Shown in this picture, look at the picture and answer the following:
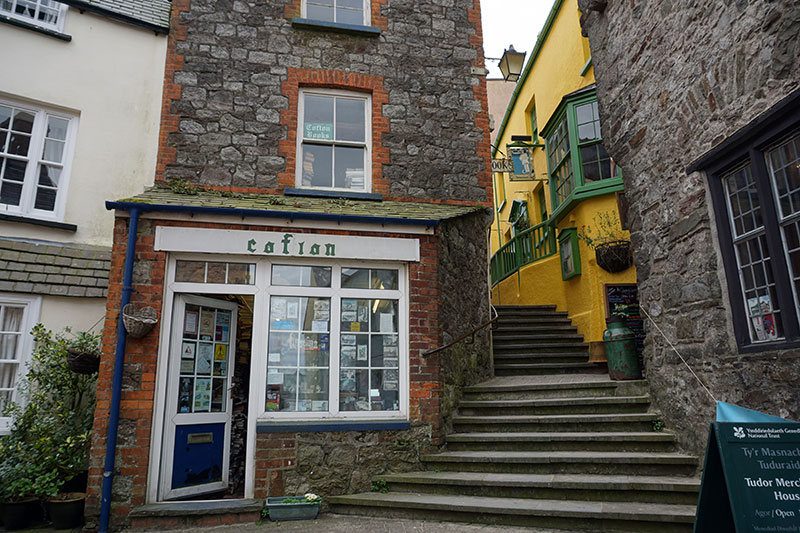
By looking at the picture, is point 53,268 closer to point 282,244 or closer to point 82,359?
point 82,359

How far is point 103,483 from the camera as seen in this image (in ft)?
17.4

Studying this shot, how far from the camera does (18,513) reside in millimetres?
5398

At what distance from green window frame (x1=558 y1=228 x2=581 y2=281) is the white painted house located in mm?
7014

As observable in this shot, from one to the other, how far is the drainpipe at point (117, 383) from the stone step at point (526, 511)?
7.27 feet

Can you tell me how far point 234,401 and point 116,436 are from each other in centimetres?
177

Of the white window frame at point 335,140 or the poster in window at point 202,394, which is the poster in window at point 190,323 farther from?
the white window frame at point 335,140

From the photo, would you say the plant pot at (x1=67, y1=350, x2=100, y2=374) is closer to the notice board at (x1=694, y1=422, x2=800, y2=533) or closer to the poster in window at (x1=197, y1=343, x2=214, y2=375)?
the poster in window at (x1=197, y1=343, x2=214, y2=375)

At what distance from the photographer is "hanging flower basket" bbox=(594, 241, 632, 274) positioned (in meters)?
8.61

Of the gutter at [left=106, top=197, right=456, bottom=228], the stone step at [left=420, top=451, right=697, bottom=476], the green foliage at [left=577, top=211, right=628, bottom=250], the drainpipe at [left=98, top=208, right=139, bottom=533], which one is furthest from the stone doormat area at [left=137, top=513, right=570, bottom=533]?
the green foliage at [left=577, top=211, right=628, bottom=250]

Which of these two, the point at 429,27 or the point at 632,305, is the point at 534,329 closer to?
the point at 632,305

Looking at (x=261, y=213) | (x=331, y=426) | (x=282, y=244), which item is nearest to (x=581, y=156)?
(x=282, y=244)

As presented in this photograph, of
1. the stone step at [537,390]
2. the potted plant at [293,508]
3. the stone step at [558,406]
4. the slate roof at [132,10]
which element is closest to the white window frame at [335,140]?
the slate roof at [132,10]

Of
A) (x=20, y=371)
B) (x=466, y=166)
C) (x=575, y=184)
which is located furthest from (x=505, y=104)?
(x=20, y=371)

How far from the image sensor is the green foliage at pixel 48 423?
18.1 ft
